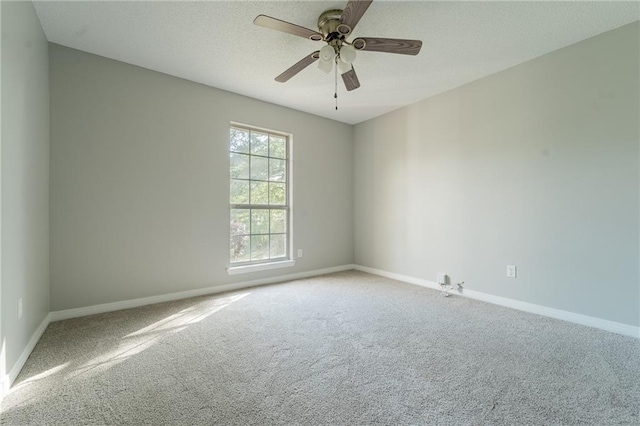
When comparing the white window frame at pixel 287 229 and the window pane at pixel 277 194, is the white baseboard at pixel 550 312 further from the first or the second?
the window pane at pixel 277 194

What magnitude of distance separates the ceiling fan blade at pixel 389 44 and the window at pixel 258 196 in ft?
7.33

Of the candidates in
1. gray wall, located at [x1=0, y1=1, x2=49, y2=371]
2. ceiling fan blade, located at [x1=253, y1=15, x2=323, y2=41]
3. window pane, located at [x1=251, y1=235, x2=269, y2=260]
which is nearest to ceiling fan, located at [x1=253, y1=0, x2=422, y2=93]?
ceiling fan blade, located at [x1=253, y1=15, x2=323, y2=41]

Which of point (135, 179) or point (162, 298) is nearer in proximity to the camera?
point (135, 179)

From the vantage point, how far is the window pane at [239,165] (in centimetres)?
376

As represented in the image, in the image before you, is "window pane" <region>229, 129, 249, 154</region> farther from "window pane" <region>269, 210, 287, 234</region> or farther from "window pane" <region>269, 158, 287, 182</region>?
"window pane" <region>269, 210, 287, 234</region>

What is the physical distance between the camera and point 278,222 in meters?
4.21

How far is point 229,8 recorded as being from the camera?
7.09 ft

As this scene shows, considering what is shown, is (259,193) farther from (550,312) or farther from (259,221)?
(550,312)

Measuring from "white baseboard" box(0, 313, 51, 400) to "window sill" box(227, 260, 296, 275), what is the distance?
1.73 metres

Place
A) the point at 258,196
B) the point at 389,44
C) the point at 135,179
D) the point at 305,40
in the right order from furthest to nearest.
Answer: the point at 258,196, the point at 135,179, the point at 305,40, the point at 389,44

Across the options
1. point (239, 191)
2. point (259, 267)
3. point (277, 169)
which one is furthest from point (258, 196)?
point (259, 267)

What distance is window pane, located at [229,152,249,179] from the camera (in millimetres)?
3760

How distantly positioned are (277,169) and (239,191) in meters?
0.70

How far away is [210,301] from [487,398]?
2.72 m
